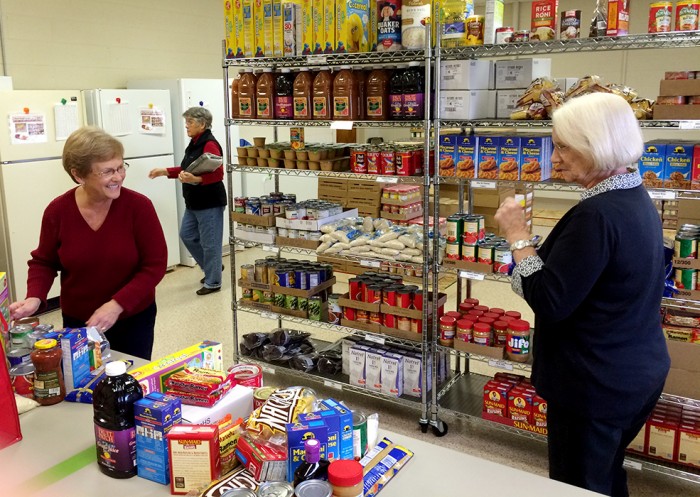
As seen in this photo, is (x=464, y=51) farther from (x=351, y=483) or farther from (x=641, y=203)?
(x=351, y=483)

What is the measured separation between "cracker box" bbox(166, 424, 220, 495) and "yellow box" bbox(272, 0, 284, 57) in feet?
9.09

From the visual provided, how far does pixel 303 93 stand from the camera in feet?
12.6

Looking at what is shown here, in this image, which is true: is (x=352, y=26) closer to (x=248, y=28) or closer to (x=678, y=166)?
(x=248, y=28)

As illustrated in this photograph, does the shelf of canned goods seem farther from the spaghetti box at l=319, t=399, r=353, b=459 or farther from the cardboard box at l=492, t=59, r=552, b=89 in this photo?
the spaghetti box at l=319, t=399, r=353, b=459

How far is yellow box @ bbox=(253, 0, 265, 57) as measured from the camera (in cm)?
387

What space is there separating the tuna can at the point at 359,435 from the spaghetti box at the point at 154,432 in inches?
17.7

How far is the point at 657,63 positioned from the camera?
9688mm

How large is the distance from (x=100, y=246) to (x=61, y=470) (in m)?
1.17

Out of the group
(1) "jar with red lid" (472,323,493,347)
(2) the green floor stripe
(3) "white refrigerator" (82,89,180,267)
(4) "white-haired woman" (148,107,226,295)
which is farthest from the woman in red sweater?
(3) "white refrigerator" (82,89,180,267)

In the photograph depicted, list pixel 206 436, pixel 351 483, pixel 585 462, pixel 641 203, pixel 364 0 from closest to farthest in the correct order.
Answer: pixel 351 483 < pixel 206 436 < pixel 641 203 < pixel 585 462 < pixel 364 0

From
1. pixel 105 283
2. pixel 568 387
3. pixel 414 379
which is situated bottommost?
pixel 414 379

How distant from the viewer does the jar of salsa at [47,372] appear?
2.01 m

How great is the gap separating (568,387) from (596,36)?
172 cm

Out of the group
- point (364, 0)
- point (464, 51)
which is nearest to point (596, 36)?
point (464, 51)
